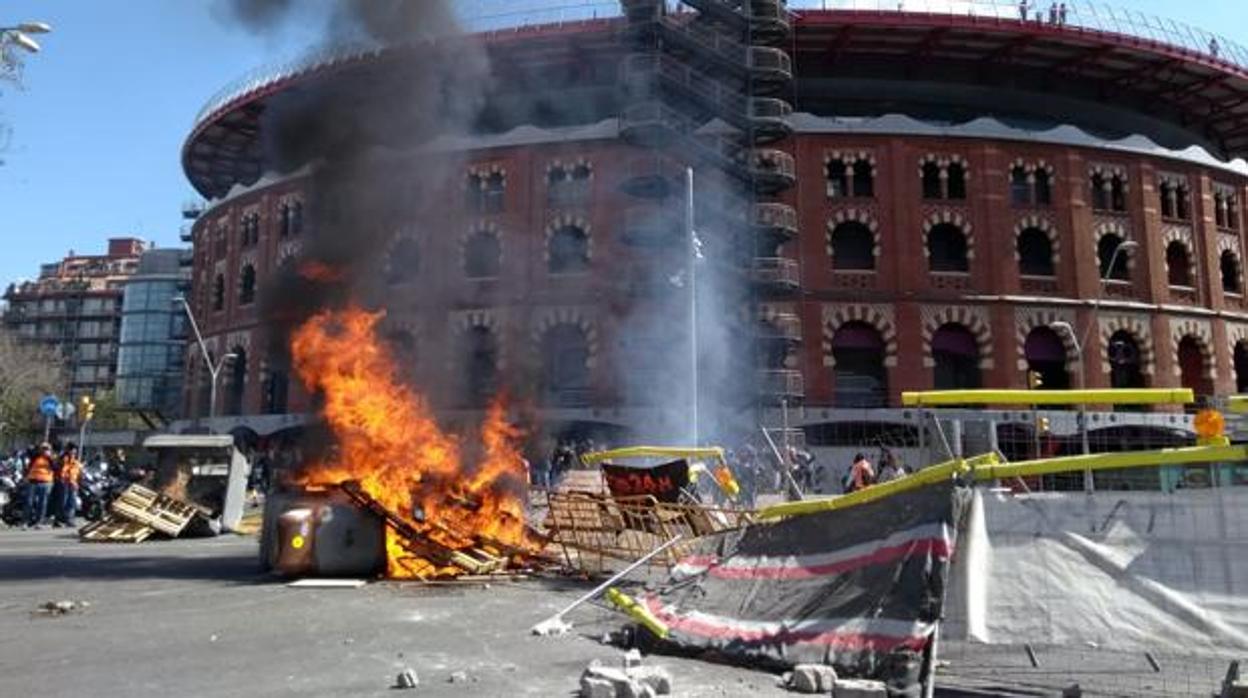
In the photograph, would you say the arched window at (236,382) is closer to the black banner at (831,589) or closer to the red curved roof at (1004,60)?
the red curved roof at (1004,60)

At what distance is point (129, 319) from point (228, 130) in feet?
184

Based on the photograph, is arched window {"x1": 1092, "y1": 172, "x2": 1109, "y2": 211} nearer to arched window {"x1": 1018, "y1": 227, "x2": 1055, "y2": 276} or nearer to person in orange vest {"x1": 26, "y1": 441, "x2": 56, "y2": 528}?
arched window {"x1": 1018, "y1": 227, "x2": 1055, "y2": 276}

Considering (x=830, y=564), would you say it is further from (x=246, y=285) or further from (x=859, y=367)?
(x=246, y=285)

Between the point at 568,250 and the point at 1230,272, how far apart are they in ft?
81.3

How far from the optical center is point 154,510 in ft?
50.8

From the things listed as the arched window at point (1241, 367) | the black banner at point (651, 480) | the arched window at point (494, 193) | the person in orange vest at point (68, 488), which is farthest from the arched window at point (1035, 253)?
the person in orange vest at point (68, 488)

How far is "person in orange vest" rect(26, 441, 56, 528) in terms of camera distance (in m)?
18.0

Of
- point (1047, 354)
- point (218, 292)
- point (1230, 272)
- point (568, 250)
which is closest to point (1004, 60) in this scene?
point (1047, 354)

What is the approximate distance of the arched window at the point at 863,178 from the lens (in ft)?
105

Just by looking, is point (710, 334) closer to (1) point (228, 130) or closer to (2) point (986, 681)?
(2) point (986, 681)

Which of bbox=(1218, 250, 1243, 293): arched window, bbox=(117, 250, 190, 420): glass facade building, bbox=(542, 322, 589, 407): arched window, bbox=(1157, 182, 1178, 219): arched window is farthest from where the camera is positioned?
bbox=(117, 250, 190, 420): glass facade building

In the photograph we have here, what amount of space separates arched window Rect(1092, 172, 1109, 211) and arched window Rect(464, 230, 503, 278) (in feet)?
67.9

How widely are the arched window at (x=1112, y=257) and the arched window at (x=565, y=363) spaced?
18.1m

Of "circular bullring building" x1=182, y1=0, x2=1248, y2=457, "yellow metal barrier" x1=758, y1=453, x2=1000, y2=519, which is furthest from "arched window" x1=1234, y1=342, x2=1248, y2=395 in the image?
"yellow metal barrier" x1=758, y1=453, x2=1000, y2=519
